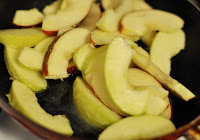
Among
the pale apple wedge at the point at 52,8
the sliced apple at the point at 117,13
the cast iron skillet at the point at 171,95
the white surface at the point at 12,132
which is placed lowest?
the white surface at the point at 12,132

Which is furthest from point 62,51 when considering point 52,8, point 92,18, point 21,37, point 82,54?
Result: point 52,8

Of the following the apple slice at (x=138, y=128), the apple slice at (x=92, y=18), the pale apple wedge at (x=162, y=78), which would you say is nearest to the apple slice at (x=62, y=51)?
the apple slice at (x=92, y=18)

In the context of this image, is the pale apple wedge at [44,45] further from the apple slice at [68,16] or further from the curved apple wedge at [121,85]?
the curved apple wedge at [121,85]

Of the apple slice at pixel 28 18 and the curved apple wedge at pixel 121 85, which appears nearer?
the curved apple wedge at pixel 121 85

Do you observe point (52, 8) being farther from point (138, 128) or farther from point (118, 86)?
point (138, 128)

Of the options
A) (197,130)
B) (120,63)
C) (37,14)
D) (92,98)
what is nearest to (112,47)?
(120,63)

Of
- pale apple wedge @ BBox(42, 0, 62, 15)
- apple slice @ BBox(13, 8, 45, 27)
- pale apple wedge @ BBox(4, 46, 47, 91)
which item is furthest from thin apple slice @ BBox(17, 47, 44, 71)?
pale apple wedge @ BBox(42, 0, 62, 15)
